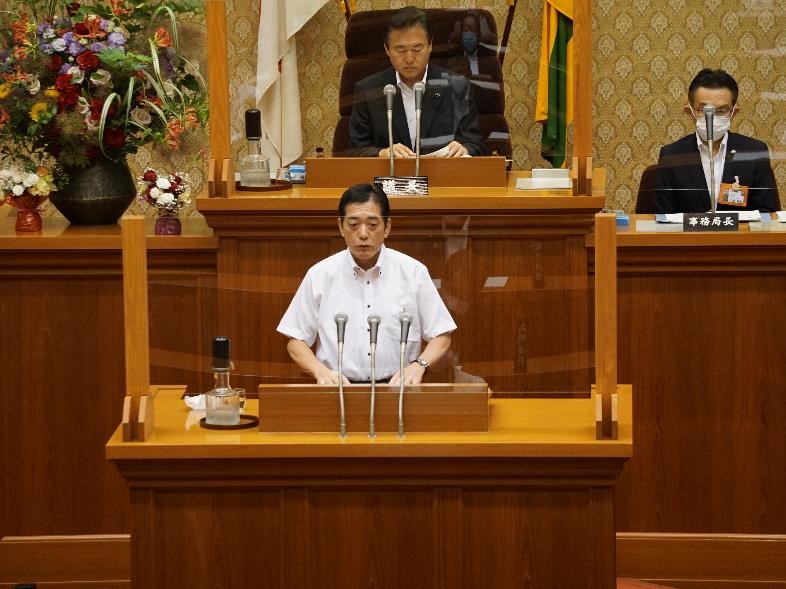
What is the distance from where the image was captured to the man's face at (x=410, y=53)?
5043mm

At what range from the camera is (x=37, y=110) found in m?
5.16

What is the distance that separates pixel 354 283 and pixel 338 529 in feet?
2.29

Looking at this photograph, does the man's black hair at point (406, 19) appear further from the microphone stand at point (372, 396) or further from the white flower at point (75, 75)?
the microphone stand at point (372, 396)

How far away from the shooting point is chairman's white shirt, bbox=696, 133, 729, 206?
200 inches

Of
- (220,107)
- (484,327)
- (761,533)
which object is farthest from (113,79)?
(761,533)

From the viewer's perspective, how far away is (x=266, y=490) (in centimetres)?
392

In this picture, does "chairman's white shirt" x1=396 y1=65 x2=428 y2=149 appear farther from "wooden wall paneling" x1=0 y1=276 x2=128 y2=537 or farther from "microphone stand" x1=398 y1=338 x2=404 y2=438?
"microphone stand" x1=398 y1=338 x2=404 y2=438

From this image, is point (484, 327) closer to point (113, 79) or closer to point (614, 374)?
point (614, 374)

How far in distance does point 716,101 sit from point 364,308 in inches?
63.2

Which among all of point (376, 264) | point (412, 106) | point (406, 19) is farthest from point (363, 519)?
point (406, 19)

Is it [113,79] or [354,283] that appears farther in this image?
[113,79]

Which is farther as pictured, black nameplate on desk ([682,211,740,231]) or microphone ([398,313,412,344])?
black nameplate on desk ([682,211,740,231])

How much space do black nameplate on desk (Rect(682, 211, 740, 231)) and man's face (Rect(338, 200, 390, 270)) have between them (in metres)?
1.19

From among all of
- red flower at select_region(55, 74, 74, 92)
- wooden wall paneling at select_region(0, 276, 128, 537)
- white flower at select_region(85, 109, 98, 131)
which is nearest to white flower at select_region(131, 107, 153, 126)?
white flower at select_region(85, 109, 98, 131)
